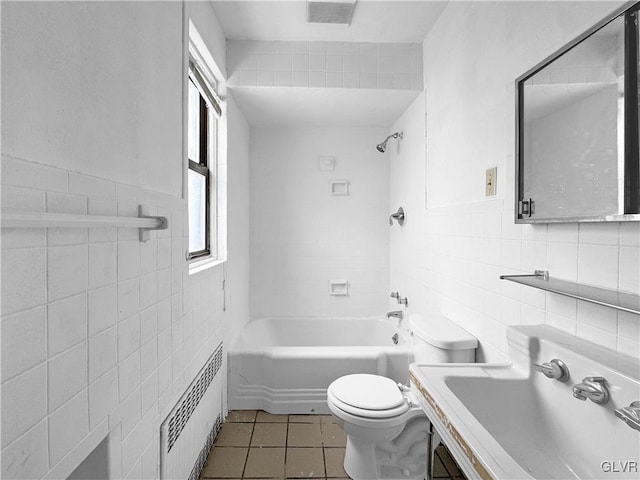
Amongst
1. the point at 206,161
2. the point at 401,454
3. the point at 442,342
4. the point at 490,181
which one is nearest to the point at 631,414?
the point at 442,342

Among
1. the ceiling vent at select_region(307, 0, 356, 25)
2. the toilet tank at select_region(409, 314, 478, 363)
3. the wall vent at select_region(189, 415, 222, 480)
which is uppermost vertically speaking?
the ceiling vent at select_region(307, 0, 356, 25)

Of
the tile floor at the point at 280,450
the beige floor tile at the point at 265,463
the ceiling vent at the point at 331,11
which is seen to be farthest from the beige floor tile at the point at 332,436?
the ceiling vent at the point at 331,11

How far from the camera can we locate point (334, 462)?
1888 mm

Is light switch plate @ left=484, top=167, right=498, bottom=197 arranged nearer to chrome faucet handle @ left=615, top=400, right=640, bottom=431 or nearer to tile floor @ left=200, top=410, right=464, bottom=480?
chrome faucet handle @ left=615, top=400, right=640, bottom=431

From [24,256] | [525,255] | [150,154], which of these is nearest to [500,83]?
[525,255]

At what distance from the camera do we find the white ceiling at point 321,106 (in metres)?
2.48

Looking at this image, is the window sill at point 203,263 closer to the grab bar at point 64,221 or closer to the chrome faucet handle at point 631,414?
the grab bar at point 64,221

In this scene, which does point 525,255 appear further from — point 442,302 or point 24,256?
point 24,256

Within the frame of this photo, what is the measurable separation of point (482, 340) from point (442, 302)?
18.3 inches

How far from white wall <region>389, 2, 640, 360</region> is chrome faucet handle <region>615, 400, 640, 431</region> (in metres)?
0.19

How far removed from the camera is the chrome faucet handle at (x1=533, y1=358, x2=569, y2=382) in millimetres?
1059

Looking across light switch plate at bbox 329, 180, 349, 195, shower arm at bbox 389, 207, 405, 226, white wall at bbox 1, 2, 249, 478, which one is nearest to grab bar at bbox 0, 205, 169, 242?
white wall at bbox 1, 2, 249, 478

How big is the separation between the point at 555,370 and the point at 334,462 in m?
1.29

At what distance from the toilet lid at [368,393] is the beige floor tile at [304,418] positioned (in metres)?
0.62
